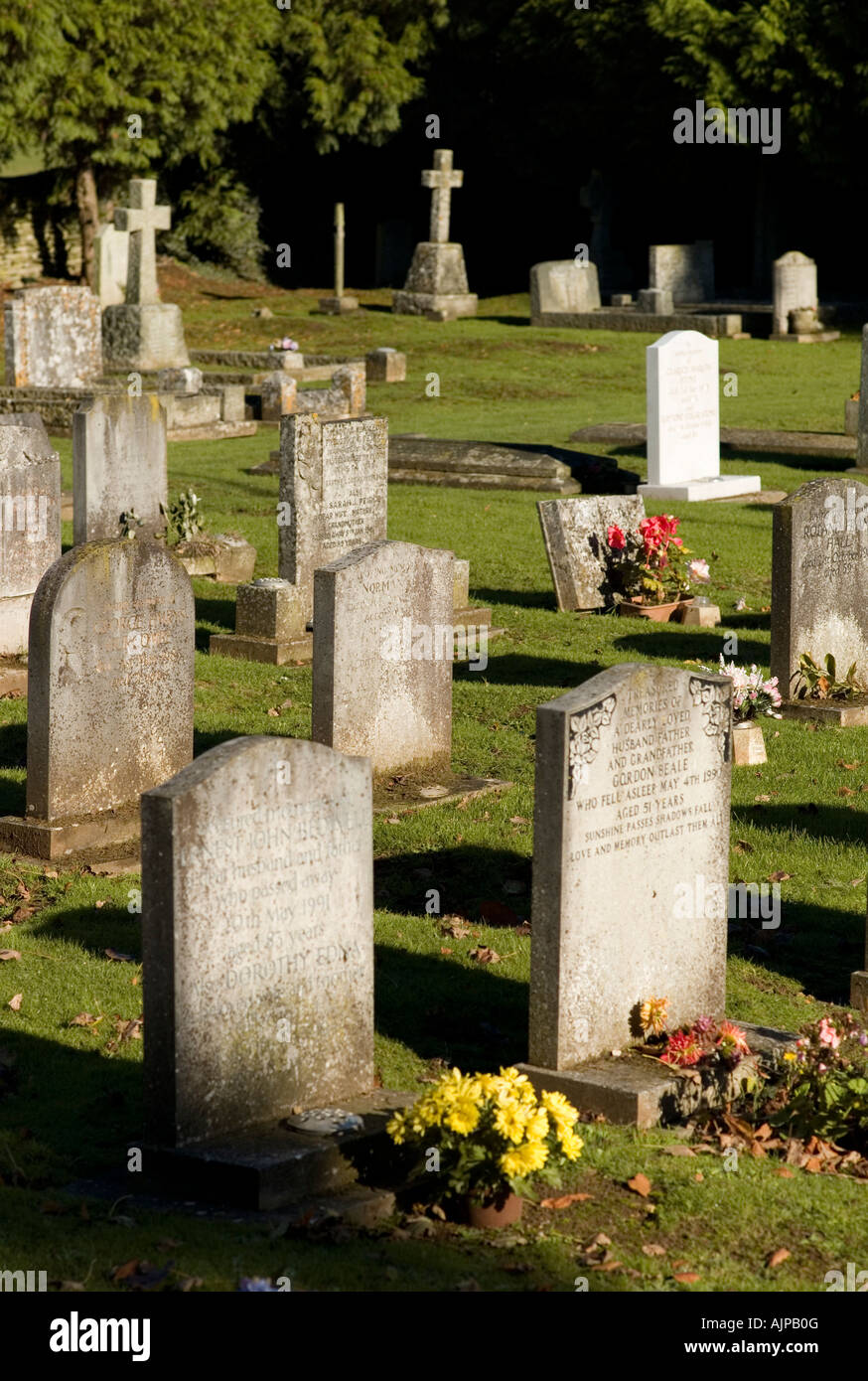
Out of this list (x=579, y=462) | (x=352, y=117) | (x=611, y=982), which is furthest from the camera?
(x=352, y=117)

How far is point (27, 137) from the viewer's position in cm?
3731

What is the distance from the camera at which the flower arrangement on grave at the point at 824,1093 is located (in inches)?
273

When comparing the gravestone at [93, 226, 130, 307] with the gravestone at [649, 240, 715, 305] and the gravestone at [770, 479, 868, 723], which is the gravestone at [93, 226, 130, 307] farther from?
the gravestone at [770, 479, 868, 723]

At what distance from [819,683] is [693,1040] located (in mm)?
5631

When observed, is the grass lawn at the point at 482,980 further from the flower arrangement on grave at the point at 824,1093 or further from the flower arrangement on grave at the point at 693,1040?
the flower arrangement on grave at the point at 693,1040

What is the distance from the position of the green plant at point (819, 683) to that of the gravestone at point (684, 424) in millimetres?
7328

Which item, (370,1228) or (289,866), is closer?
(370,1228)

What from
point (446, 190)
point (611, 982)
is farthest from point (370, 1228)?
point (446, 190)

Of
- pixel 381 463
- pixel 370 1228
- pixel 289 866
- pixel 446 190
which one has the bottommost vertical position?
pixel 370 1228

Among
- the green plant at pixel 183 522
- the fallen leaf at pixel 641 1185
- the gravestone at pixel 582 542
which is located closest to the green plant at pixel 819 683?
the gravestone at pixel 582 542

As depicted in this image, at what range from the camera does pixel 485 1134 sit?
628cm

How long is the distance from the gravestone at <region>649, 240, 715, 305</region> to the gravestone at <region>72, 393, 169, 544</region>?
75.7 ft

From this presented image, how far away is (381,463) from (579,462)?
6.33 metres

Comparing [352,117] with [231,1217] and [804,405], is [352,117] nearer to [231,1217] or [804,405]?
[804,405]
